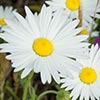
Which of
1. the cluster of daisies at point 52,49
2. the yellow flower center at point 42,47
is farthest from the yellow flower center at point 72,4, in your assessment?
the yellow flower center at point 42,47

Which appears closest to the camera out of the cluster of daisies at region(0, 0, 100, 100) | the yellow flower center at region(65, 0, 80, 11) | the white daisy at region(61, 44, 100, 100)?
the cluster of daisies at region(0, 0, 100, 100)

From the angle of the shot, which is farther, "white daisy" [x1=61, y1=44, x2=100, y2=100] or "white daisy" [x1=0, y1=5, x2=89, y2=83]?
"white daisy" [x1=61, y1=44, x2=100, y2=100]

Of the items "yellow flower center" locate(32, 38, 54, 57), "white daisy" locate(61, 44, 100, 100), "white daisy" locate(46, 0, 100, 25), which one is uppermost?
"yellow flower center" locate(32, 38, 54, 57)

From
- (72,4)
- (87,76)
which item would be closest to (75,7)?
(72,4)

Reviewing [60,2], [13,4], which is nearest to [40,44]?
[60,2]

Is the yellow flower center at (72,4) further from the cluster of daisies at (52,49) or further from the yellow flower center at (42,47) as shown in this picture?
the yellow flower center at (42,47)

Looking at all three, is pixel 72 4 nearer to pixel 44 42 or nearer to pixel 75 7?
pixel 75 7

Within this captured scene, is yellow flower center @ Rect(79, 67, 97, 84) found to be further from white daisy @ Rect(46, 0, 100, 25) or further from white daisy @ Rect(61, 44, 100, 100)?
white daisy @ Rect(46, 0, 100, 25)

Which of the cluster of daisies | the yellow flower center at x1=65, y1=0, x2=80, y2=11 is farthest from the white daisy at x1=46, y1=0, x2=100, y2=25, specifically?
the cluster of daisies
